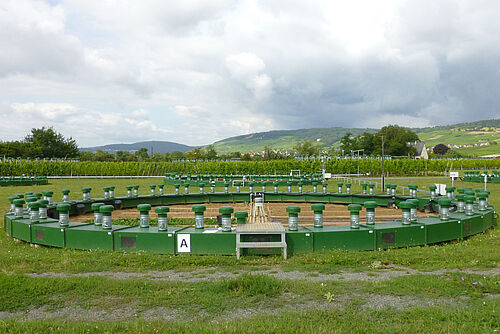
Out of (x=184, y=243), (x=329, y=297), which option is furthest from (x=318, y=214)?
(x=329, y=297)

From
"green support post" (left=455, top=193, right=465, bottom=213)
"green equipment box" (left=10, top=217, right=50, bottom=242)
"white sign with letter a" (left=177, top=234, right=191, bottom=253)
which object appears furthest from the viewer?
"green support post" (left=455, top=193, right=465, bottom=213)

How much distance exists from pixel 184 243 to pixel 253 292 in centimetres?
318

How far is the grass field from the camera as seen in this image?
479 centimetres

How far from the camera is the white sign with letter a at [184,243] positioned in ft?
28.6

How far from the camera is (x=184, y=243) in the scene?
8.73 meters

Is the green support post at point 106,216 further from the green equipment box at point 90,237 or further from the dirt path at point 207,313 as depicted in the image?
the dirt path at point 207,313

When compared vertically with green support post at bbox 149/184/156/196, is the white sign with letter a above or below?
below

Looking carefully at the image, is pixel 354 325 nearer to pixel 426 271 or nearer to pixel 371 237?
pixel 426 271

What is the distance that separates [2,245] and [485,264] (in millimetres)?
11538

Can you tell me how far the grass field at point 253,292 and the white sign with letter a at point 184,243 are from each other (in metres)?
0.30

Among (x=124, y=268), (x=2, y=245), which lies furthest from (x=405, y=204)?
(x=2, y=245)

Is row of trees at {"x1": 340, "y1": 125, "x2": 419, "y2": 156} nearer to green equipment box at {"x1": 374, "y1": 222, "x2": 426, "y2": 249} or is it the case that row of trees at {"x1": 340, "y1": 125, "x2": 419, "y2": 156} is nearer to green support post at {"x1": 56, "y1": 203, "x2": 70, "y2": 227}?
green equipment box at {"x1": 374, "y1": 222, "x2": 426, "y2": 249}

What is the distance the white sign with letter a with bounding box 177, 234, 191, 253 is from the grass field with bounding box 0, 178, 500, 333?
0.30 metres

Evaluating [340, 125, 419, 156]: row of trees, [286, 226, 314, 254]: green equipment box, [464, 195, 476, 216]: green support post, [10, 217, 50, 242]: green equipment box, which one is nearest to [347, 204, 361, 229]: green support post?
[286, 226, 314, 254]: green equipment box
